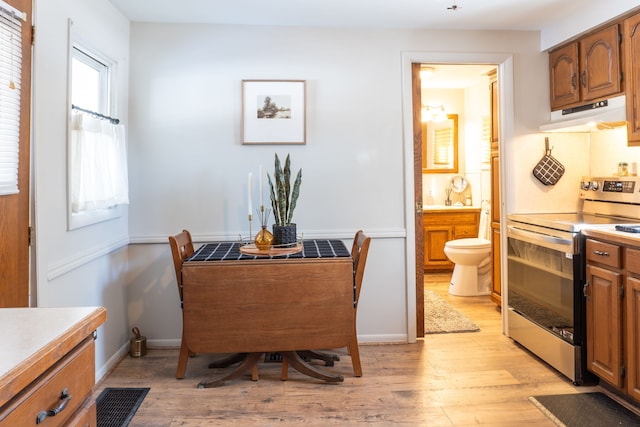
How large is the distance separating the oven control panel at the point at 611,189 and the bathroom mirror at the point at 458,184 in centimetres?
236

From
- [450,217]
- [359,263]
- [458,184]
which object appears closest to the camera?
[359,263]

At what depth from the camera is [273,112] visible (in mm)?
3279

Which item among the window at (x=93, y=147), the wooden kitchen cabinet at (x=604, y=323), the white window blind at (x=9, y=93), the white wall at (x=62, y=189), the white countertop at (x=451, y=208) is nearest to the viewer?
the white window blind at (x=9, y=93)

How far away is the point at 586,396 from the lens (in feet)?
8.12

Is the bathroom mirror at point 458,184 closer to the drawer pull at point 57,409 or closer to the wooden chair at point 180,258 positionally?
the wooden chair at point 180,258

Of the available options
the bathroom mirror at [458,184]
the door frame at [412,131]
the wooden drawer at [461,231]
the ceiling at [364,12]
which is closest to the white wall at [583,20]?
the ceiling at [364,12]

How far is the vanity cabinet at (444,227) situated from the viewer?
5.36 meters

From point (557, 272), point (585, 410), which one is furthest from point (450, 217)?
point (585, 410)

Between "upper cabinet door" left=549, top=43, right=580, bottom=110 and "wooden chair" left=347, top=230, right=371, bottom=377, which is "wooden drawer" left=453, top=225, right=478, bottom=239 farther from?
"wooden chair" left=347, top=230, right=371, bottom=377

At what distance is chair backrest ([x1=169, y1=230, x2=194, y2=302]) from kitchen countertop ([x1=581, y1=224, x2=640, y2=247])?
2.22 meters

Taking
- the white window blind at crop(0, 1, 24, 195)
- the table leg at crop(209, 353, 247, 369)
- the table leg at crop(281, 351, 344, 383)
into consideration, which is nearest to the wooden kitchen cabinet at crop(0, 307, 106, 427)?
the white window blind at crop(0, 1, 24, 195)

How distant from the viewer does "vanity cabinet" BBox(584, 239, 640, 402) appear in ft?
7.26

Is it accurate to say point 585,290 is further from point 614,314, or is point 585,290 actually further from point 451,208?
point 451,208

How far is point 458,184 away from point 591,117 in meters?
2.92
